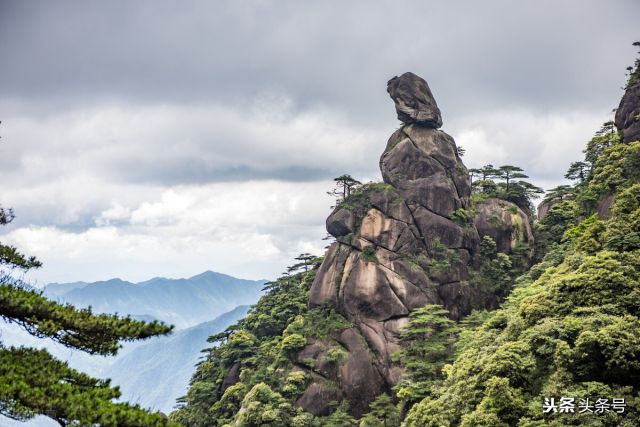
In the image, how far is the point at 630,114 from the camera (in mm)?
32500

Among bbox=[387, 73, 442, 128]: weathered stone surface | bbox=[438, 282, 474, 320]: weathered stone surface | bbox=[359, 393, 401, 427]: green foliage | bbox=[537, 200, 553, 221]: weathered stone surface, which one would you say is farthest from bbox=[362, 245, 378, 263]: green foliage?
bbox=[537, 200, 553, 221]: weathered stone surface

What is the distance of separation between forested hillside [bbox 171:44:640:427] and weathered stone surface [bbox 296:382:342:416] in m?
0.09

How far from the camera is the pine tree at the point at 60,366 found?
20.6 feet

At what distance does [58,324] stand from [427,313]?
29281 millimetres

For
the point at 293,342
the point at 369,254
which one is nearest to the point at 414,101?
the point at 369,254

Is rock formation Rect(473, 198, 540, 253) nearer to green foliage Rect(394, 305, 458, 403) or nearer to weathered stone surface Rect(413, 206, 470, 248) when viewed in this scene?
weathered stone surface Rect(413, 206, 470, 248)

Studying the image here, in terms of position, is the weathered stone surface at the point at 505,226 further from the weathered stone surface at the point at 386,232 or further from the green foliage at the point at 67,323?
the green foliage at the point at 67,323

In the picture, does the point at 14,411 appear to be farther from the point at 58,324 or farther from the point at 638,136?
the point at 638,136

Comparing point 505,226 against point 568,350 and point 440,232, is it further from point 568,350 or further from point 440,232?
point 568,350

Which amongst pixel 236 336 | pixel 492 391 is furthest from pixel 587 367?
pixel 236 336

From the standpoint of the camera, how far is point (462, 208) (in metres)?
41.7

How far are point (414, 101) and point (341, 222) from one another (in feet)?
48.6

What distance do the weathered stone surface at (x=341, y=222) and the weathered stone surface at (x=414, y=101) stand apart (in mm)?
12166

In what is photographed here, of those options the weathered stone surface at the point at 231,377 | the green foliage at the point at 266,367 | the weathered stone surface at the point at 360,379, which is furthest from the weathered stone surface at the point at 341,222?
the weathered stone surface at the point at 231,377
